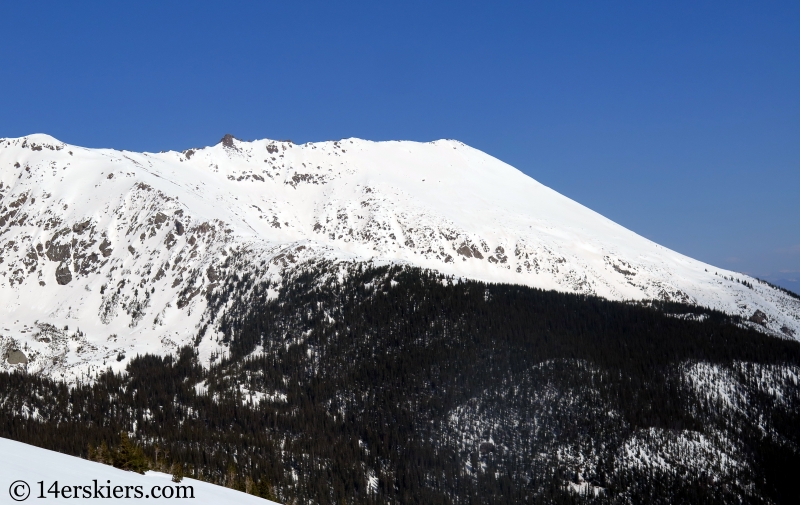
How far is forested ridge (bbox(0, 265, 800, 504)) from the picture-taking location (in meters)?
142

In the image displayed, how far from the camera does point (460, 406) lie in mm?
163625

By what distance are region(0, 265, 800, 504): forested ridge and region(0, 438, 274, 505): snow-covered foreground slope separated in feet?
296

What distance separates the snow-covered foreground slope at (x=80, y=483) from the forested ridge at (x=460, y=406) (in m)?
90.3

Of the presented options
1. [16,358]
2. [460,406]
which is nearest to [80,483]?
[460,406]

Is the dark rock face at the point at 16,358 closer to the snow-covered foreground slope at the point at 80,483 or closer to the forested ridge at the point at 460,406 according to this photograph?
the forested ridge at the point at 460,406

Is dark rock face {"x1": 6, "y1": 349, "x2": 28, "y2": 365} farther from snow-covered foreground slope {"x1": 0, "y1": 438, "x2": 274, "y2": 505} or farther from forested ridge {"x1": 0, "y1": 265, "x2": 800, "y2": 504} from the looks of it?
snow-covered foreground slope {"x1": 0, "y1": 438, "x2": 274, "y2": 505}

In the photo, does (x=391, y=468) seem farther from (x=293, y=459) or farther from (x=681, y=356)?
(x=681, y=356)

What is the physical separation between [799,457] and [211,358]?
147 m

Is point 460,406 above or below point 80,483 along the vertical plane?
above

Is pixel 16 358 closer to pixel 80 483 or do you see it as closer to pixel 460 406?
pixel 460 406

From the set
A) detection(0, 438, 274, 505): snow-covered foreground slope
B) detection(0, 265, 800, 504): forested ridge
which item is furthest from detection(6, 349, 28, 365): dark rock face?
detection(0, 438, 274, 505): snow-covered foreground slope

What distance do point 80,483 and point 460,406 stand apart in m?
136

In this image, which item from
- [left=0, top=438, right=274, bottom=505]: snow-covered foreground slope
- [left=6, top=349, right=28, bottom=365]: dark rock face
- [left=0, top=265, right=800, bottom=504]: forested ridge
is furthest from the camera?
[left=6, top=349, right=28, bottom=365]: dark rock face

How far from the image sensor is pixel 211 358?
629ft
